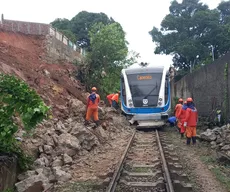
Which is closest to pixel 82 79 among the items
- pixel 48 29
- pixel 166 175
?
pixel 48 29

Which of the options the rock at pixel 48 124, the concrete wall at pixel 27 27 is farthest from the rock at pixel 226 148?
the concrete wall at pixel 27 27

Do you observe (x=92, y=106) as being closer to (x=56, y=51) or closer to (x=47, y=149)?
(x=47, y=149)

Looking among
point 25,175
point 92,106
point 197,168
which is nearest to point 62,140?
point 25,175

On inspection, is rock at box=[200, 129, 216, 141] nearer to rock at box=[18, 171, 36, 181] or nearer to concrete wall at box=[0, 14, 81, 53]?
rock at box=[18, 171, 36, 181]

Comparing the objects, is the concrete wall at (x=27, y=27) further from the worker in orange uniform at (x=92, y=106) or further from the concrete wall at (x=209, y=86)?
the concrete wall at (x=209, y=86)

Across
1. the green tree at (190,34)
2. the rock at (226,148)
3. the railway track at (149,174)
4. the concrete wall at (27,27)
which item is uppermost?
the green tree at (190,34)

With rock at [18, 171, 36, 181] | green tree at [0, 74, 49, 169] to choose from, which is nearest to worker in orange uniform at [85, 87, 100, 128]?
rock at [18, 171, 36, 181]

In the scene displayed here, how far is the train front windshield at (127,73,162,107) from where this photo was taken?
46.6 ft

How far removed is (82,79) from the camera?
2050 centimetres

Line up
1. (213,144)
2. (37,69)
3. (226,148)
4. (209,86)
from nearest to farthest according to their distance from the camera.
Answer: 1. (226,148)
2. (213,144)
3. (37,69)
4. (209,86)

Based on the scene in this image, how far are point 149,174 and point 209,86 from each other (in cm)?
1142

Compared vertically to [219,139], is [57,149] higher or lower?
higher

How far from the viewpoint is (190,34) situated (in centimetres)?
3881

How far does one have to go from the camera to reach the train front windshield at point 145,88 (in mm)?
14211
